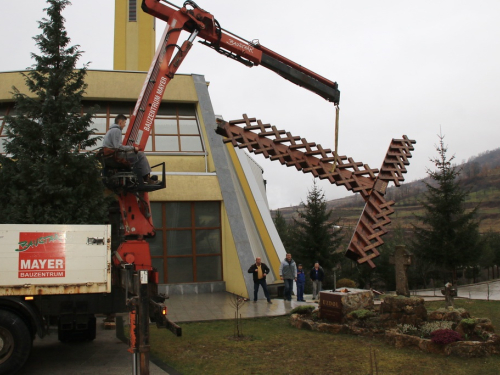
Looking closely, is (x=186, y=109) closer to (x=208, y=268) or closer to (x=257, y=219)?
(x=257, y=219)

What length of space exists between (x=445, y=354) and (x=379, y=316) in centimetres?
226

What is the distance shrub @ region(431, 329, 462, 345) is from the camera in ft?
26.4

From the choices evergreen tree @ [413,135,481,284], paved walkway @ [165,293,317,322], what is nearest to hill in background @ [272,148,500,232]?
evergreen tree @ [413,135,481,284]

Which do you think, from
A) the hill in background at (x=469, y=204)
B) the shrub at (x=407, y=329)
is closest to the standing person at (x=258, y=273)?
the shrub at (x=407, y=329)

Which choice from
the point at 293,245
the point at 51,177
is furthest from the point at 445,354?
the point at 293,245

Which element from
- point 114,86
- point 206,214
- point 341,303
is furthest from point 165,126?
point 341,303

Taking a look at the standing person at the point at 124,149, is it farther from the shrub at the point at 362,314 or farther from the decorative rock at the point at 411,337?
the shrub at the point at 362,314

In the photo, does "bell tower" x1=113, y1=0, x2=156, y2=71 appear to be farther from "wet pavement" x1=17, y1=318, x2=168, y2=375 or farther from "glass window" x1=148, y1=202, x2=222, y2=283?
"wet pavement" x1=17, y1=318, x2=168, y2=375

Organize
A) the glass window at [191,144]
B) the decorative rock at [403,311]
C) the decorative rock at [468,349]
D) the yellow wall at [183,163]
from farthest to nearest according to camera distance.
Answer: the glass window at [191,144]
the yellow wall at [183,163]
the decorative rock at [403,311]
the decorative rock at [468,349]

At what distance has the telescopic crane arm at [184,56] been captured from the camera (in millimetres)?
9148

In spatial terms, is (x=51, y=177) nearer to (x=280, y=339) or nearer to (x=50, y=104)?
(x=50, y=104)

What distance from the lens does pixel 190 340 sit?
9625 mm

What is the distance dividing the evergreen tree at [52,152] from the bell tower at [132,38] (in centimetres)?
1194

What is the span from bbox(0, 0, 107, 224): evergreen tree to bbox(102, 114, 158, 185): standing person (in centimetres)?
398
